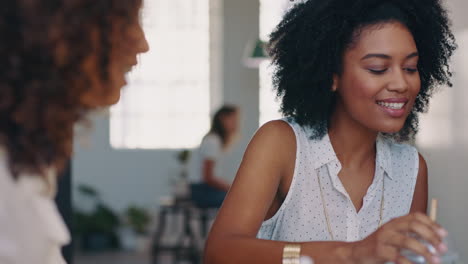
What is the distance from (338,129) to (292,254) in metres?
0.55

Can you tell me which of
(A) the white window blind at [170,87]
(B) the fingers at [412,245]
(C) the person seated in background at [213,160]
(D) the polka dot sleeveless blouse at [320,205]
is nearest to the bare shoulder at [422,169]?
(D) the polka dot sleeveless blouse at [320,205]

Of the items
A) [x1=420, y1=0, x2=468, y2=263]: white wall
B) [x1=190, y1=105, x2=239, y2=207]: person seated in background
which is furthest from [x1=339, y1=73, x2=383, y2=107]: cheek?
[x1=190, y1=105, x2=239, y2=207]: person seated in background

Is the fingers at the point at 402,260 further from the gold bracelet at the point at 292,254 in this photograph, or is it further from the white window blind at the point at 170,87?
the white window blind at the point at 170,87

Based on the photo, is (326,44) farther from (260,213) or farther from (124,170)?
(124,170)

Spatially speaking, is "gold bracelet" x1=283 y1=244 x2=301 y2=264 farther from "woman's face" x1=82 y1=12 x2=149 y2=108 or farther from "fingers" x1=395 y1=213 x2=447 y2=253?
"woman's face" x1=82 y1=12 x2=149 y2=108

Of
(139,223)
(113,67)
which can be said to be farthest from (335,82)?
(139,223)

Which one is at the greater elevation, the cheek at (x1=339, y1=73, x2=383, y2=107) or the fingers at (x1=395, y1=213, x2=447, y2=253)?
the cheek at (x1=339, y1=73, x2=383, y2=107)

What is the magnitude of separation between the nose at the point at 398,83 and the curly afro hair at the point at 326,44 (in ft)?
0.47

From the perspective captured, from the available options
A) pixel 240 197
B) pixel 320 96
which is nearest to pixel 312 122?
pixel 320 96

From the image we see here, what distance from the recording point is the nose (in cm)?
163

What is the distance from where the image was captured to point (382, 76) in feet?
5.42

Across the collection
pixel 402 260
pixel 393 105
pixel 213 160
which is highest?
pixel 393 105

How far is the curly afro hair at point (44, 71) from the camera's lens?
2.74 feet

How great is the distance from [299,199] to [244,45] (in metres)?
6.14
